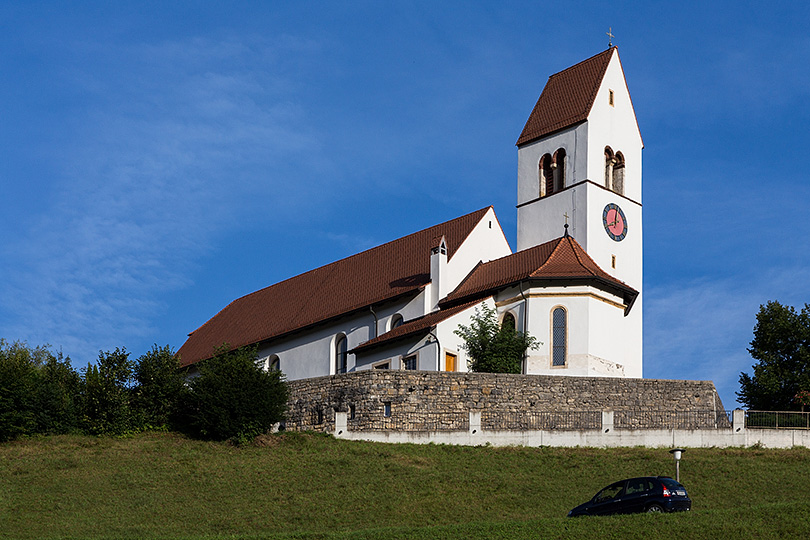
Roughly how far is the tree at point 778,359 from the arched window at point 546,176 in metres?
11.8

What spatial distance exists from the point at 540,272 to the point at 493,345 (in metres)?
3.97

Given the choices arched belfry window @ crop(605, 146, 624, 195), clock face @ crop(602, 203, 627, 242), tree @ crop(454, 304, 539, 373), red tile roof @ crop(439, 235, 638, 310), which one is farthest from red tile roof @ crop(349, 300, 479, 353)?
arched belfry window @ crop(605, 146, 624, 195)

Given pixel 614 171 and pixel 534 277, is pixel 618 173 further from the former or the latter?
pixel 534 277

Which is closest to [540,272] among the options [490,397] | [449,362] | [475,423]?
[449,362]

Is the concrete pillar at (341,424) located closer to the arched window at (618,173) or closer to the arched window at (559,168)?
the arched window at (559,168)

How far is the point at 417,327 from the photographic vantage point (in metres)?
49.7

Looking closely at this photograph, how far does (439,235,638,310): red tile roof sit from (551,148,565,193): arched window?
526cm

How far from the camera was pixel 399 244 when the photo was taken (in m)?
61.3

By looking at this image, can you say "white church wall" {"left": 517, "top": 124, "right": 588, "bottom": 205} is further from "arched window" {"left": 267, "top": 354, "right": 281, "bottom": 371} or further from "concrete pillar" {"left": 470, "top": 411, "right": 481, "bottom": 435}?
"concrete pillar" {"left": 470, "top": 411, "right": 481, "bottom": 435}

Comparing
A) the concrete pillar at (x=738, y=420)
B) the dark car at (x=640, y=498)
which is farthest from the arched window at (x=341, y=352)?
the dark car at (x=640, y=498)

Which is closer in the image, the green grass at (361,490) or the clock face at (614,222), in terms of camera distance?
the green grass at (361,490)

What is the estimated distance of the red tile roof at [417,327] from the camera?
4894 centimetres

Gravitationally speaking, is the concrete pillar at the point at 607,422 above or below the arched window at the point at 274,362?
below

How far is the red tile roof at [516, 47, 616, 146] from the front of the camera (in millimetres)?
59250
